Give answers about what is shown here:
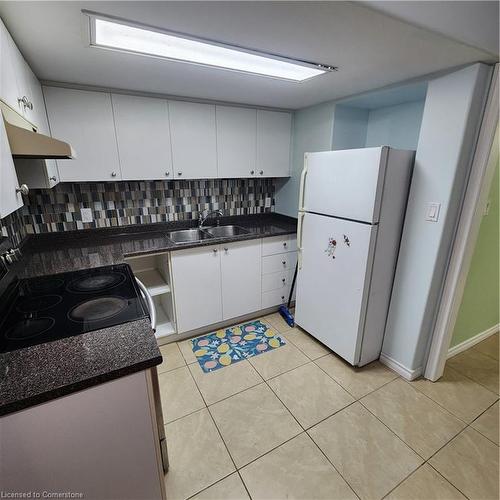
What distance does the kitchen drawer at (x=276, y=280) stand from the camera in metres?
2.64

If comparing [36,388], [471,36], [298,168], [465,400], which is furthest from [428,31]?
[465,400]

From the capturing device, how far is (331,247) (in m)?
2.01

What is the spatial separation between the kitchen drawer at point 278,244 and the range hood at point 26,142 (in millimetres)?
1689

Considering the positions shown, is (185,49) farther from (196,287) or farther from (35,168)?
(196,287)

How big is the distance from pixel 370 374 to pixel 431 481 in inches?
28.1

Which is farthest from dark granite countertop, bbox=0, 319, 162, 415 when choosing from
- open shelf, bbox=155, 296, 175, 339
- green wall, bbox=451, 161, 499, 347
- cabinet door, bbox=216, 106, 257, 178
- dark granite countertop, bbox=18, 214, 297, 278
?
green wall, bbox=451, 161, 499, 347

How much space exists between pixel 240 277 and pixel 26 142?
5.79 feet

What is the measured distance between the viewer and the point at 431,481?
132 cm

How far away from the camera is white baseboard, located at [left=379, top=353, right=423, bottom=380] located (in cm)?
193

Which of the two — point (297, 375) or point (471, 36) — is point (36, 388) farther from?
point (471, 36)

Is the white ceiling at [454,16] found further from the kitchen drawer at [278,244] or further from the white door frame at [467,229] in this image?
the kitchen drawer at [278,244]

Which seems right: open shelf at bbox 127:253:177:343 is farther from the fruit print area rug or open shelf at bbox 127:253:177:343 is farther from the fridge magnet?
the fridge magnet

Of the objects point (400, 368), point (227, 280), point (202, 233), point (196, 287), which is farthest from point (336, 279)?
point (202, 233)

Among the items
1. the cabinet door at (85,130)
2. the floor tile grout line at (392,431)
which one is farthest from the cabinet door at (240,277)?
Result: the floor tile grout line at (392,431)
